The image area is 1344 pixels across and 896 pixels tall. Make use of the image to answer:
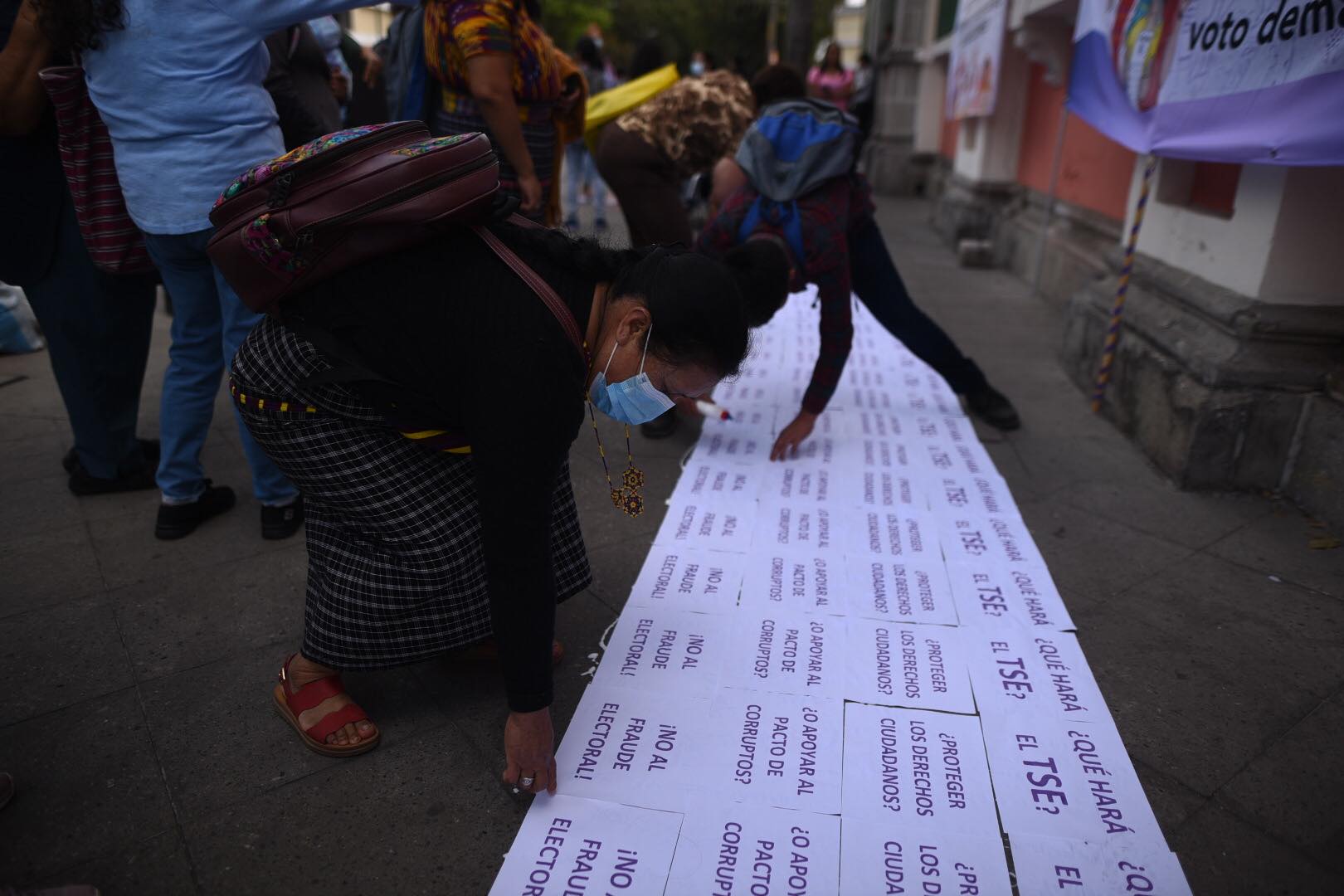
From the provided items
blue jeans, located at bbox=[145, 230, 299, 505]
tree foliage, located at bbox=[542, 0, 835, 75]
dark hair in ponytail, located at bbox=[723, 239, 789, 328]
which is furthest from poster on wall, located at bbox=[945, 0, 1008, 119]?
tree foliage, located at bbox=[542, 0, 835, 75]

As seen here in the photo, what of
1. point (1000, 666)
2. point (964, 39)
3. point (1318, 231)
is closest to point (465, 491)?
point (1000, 666)

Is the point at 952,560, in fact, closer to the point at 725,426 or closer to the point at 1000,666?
the point at 1000,666

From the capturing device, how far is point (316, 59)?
10.0 ft

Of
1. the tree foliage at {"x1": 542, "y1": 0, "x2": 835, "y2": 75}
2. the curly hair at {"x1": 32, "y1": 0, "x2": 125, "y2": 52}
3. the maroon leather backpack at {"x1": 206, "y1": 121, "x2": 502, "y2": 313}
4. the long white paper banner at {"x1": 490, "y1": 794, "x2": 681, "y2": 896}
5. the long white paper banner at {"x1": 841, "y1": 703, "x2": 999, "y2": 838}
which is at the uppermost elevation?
the tree foliage at {"x1": 542, "y1": 0, "x2": 835, "y2": 75}

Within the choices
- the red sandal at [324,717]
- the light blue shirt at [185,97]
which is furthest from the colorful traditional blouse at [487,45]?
the red sandal at [324,717]

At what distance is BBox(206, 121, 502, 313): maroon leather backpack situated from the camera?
1.42 meters

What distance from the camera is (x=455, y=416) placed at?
1568 millimetres

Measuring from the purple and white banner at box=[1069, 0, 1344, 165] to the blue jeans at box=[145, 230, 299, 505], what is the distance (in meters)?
2.86

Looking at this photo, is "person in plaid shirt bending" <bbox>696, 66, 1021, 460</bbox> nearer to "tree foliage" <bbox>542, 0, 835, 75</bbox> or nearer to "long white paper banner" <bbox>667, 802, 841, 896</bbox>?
"long white paper banner" <bbox>667, 802, 841, 896</bbox>

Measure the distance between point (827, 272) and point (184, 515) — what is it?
7.05ft

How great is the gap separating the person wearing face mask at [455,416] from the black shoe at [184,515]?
1029 millimetres

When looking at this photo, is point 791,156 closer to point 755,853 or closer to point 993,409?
point 993,409

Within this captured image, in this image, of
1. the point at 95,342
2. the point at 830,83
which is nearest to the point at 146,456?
the point at 95,342

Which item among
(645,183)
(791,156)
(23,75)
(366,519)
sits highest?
(23,75)
